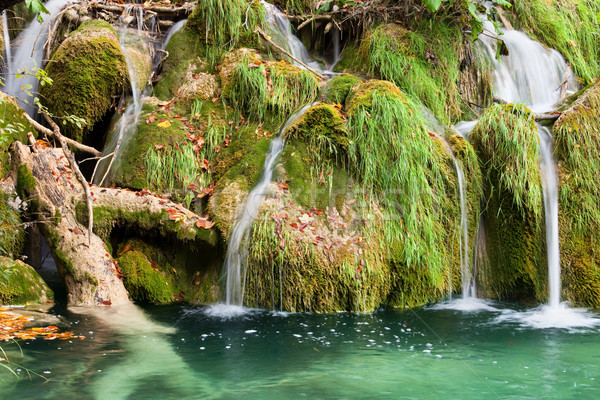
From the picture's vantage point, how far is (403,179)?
5.69m

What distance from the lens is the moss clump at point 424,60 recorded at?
23.6ft

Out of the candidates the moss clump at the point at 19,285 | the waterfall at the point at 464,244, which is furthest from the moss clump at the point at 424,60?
the moss clump at the point at 19,285

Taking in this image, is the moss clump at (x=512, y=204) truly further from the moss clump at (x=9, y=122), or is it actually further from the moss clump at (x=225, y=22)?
the moss clump at (x=9, y=122)

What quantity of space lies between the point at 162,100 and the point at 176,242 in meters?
2.23

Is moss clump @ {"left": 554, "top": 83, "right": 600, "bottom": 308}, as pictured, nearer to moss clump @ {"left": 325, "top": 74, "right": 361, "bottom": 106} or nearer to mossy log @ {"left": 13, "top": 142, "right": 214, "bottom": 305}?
moss clump @ {"left": 325, "top": 74, "right": 361, "bottom": 106}

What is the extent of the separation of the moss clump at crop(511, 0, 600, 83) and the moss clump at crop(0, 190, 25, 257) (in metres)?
8.56

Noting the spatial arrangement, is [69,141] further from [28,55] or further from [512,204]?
[512,204]

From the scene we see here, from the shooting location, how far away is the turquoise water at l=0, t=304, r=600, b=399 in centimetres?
323

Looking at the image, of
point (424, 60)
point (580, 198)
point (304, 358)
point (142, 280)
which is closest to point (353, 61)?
point (424, 60)

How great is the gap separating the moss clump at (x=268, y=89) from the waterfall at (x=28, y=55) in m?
2.74

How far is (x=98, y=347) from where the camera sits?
390cm

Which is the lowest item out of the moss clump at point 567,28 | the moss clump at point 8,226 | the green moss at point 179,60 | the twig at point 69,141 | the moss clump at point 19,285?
the moss clump at point 19,285

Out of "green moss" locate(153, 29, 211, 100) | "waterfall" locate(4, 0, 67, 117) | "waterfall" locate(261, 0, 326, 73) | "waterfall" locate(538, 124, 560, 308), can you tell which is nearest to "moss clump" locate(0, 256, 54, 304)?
"waterfall" locate(4, 0, 67, 117)

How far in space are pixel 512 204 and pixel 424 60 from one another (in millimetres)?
2711
